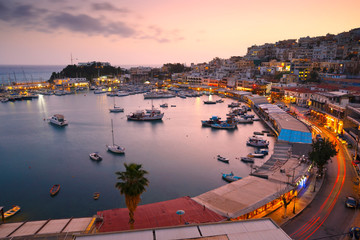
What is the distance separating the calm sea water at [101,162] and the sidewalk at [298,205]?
8162 mm

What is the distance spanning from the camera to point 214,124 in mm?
49500

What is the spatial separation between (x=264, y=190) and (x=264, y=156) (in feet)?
47.0

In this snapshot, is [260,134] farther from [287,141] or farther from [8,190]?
[8,190]

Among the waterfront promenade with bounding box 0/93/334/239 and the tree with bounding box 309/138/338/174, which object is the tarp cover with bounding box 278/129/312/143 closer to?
the tree with bounding box 309/138/338/174

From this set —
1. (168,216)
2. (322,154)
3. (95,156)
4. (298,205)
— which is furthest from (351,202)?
(95,156)

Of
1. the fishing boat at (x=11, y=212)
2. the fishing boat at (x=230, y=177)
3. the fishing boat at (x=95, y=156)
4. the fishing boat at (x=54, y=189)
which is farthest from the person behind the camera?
the fishing boat at (x=95, y=156)

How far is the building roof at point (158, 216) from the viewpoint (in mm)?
15312

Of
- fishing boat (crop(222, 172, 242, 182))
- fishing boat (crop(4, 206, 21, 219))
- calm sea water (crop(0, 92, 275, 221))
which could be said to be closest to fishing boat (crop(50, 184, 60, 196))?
calm sea water (crop(0, 92, 275, 221))

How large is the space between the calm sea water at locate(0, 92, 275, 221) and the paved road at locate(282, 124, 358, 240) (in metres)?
9.42

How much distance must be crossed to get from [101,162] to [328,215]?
982 inches

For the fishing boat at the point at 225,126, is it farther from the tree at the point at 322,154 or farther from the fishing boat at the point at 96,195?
the fishing boat at the point at 96,195

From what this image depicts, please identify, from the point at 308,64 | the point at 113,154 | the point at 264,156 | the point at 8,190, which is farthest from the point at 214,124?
the point at 308,64

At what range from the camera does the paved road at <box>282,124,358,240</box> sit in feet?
50.3

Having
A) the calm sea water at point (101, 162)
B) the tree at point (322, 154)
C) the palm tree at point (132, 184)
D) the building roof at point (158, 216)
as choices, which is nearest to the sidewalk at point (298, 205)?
the tree at point (322, 154)
